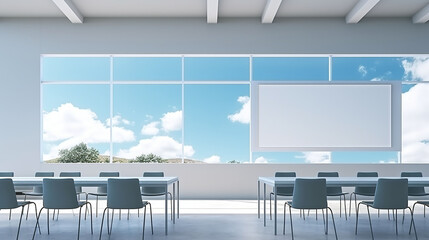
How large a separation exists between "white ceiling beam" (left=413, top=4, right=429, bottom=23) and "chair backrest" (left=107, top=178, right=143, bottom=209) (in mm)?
6515

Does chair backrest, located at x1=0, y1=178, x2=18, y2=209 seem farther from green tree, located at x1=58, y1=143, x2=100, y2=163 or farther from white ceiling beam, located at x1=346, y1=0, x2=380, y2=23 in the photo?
white ceiling beam, located at x1=346, y1=0, x2=380, y2=23

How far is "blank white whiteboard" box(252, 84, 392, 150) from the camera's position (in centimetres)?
929

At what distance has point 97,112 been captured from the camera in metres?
10.7

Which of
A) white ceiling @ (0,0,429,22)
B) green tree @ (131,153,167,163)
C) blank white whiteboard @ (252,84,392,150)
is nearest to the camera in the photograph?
white ceiling @ (0,0,429,22)

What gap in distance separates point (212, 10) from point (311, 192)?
14.9 feet

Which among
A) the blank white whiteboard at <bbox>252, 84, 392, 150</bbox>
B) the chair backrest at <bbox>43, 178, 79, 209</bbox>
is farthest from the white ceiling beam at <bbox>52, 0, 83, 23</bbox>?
the chair backrest at <bbox>43, 178, 79, 209</bbox>

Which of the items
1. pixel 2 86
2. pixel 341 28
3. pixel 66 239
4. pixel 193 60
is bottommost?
pixel 66 239

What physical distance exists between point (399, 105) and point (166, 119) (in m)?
4.99

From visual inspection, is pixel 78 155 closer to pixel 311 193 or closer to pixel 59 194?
pixel 59 194

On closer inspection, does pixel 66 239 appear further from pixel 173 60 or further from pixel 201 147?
pixel 201 147

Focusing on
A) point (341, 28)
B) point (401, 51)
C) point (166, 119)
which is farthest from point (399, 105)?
point (166, 119)

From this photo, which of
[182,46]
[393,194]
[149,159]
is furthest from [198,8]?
[393,194]

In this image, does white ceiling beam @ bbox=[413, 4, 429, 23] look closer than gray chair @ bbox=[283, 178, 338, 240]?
No

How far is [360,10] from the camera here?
8375 mm
